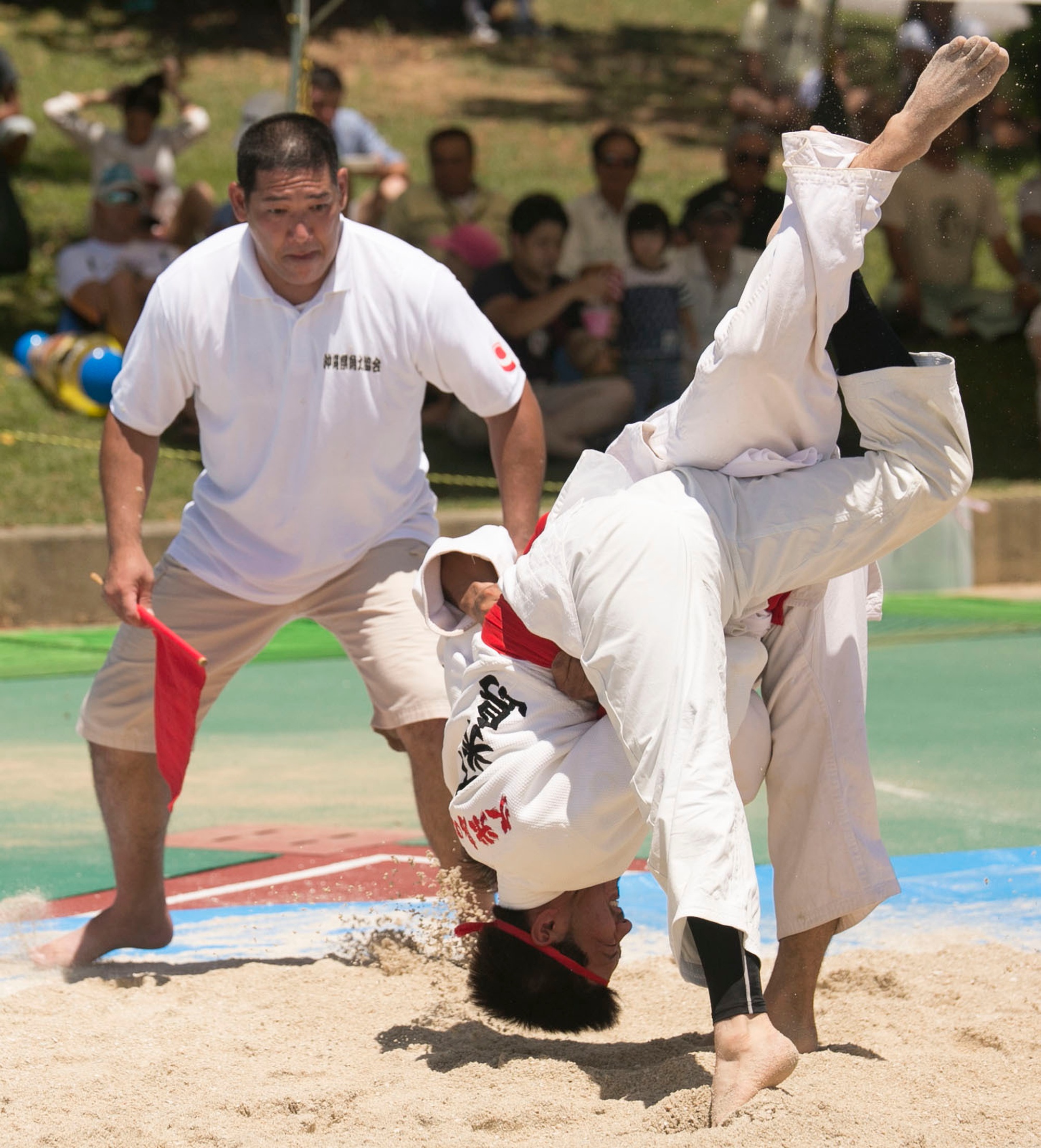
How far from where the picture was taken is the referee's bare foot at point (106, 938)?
414 cm

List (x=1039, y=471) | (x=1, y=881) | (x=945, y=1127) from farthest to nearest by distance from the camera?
(x=1039, y=471) → (x=1, y=881) → (x=945, y=1127)

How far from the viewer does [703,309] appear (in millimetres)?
9367

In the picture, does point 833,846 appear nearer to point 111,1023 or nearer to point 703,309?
point 111,1023

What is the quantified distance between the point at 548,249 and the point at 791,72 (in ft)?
19.8

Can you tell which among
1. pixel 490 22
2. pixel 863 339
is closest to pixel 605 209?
pixel 863 339

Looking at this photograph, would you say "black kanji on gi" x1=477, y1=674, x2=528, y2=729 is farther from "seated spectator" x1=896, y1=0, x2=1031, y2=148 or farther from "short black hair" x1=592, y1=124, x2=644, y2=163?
"short black hair" x1=592, y1=124, x2=644, y2=163

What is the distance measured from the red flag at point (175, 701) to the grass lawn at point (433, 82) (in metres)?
7.62

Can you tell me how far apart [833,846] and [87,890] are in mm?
2401

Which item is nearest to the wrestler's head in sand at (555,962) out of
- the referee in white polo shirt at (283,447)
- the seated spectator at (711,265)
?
the referee in white polo shirt at (283,447)

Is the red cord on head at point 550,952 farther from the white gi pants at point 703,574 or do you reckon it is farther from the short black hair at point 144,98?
the short black hair at point 144,98

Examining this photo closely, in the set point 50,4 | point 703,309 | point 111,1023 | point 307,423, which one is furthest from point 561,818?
point 50,4

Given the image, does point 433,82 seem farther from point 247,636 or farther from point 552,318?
point 247,636

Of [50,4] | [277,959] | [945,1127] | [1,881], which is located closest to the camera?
[945,1127]

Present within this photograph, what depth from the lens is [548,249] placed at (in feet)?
31.7
